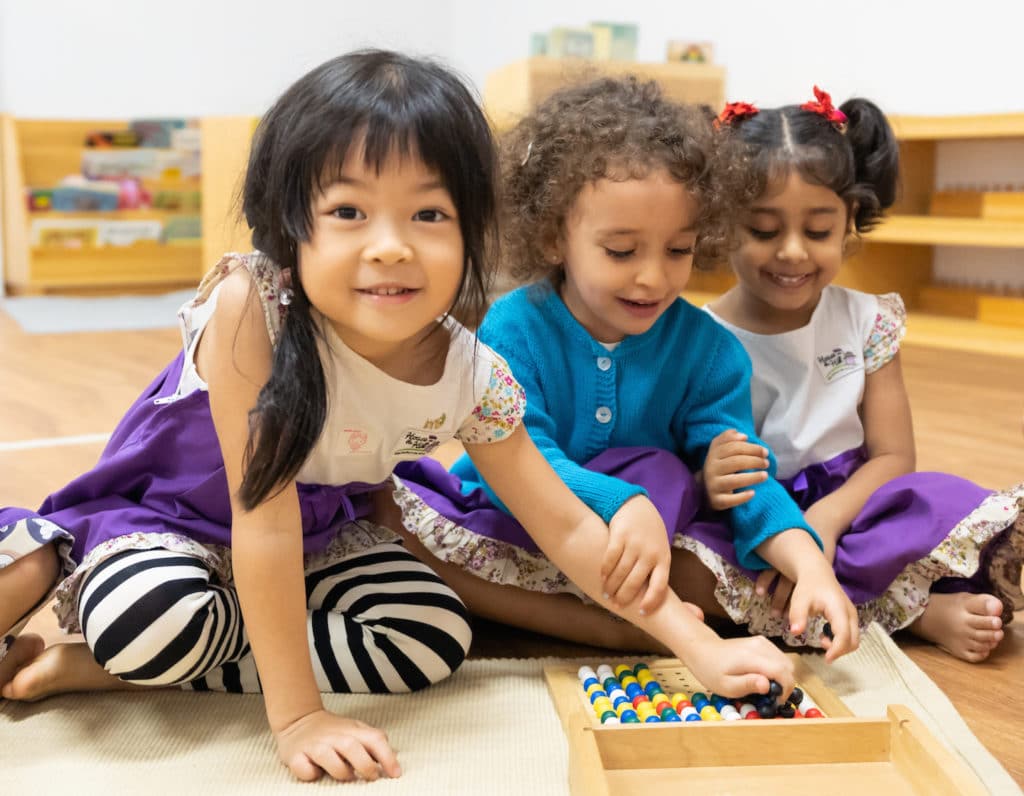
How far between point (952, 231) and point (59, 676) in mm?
2363

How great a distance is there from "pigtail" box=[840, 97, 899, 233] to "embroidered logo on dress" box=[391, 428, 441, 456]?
21.6 inches

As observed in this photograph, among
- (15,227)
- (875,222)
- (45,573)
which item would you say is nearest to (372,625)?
(45,573)

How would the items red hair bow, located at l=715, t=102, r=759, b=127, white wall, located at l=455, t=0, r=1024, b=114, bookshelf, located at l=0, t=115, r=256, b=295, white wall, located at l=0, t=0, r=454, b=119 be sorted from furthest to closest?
1. white wall, located at l=0, t=0, r=454, b=119
2. bookshelf, located at l=0, t=115, r=256, b=295
3. white wall, located at l=455, t=0, r=1024, b=114
4. red hair bow, located at l=715, t=102, r=759, b=127

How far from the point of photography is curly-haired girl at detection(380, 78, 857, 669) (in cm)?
99

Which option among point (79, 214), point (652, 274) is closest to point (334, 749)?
point (652, 274)

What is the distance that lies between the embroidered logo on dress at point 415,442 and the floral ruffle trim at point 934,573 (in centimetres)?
25

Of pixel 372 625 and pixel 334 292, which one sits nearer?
pixel 334 292

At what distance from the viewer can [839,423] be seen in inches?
45.5

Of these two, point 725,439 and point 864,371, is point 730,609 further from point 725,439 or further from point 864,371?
point 864,371

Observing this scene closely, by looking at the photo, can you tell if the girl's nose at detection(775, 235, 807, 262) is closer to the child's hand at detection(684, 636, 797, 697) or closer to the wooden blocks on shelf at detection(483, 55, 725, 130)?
the child's hand at detection(684, 636, 797, 697)

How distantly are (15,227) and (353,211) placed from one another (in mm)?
3343

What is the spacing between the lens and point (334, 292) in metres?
0.77

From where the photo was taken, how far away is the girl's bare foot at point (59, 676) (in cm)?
87

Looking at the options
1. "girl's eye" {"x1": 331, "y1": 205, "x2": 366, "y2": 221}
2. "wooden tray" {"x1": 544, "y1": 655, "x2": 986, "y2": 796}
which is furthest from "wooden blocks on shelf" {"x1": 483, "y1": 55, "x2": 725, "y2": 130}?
"wooden tray" {"x1": 544, "y1": 655, "x2": 986, "y2": 796}
